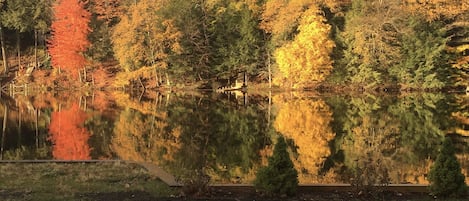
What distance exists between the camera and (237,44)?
48.6m

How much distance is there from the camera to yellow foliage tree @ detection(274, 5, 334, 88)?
43656 millimetres

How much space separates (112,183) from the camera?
973 centimetres

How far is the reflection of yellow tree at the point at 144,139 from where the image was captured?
14.7 metres

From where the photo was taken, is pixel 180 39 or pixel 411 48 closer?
pixel 411 48

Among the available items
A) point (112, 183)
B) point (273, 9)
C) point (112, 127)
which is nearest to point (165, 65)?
point (273, 9)

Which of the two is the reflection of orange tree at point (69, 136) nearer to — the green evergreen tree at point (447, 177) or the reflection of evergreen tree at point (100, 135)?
the reflection of evergreen tree at point (100, 135)

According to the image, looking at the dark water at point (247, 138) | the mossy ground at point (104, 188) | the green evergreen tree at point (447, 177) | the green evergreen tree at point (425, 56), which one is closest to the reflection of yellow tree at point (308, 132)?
the dark water at point (247, 138)

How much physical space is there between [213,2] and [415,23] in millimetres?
17753

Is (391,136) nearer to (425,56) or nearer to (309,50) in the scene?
(309,50)

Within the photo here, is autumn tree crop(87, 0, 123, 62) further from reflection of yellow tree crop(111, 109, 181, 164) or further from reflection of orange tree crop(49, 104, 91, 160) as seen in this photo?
reflection of yellow tree crop(111, 109, 181, 164)

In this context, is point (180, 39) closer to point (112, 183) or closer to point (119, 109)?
point (119, 109)

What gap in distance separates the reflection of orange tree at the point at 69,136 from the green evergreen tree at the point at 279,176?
7.24 m

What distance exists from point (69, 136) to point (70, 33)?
112ft

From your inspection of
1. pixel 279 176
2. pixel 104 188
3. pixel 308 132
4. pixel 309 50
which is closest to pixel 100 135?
pixel 308 132
